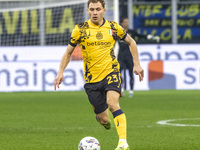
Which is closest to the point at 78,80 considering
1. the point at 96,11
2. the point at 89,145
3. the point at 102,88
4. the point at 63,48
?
the point at 63,48

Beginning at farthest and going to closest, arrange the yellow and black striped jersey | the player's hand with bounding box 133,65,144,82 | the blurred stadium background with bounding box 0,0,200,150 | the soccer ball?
the blurred stadium background with bounding box 0,0,200,150
the yellow and black striped jersey
the player's hand with bounding box 133,65,144,82
the soccer ball

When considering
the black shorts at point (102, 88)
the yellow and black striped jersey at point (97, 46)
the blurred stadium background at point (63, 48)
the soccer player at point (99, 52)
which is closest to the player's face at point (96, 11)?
the soccer player at point (99, 52)

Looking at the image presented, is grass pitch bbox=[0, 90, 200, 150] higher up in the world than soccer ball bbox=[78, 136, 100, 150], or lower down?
lower down

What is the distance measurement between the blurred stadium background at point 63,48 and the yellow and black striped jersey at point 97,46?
11045 mm

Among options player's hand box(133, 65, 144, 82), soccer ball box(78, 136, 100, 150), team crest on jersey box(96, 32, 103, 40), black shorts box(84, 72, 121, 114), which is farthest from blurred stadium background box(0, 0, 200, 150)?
team crest on jersey box(96, 32, 103, 40)

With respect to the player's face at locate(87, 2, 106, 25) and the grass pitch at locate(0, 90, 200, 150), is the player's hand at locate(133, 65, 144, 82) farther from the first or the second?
the grass pitch at locate(0, 90, 200, 150)

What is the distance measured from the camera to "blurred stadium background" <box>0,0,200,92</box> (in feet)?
68.3

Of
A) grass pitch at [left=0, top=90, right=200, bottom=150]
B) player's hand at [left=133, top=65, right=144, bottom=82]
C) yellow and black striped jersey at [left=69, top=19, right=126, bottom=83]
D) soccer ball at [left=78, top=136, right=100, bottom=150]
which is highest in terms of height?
yellow and black striped jersey at [left=69, top=19, right=126, bottom=83]

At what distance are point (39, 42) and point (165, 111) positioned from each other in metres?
12.4

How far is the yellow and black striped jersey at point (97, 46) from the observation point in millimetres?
7602

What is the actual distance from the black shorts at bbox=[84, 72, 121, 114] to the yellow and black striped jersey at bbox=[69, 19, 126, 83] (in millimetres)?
55

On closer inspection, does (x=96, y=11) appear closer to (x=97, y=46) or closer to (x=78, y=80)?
(x=97, y=46)

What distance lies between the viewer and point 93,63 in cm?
764

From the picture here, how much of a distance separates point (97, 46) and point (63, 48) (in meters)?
13.7
